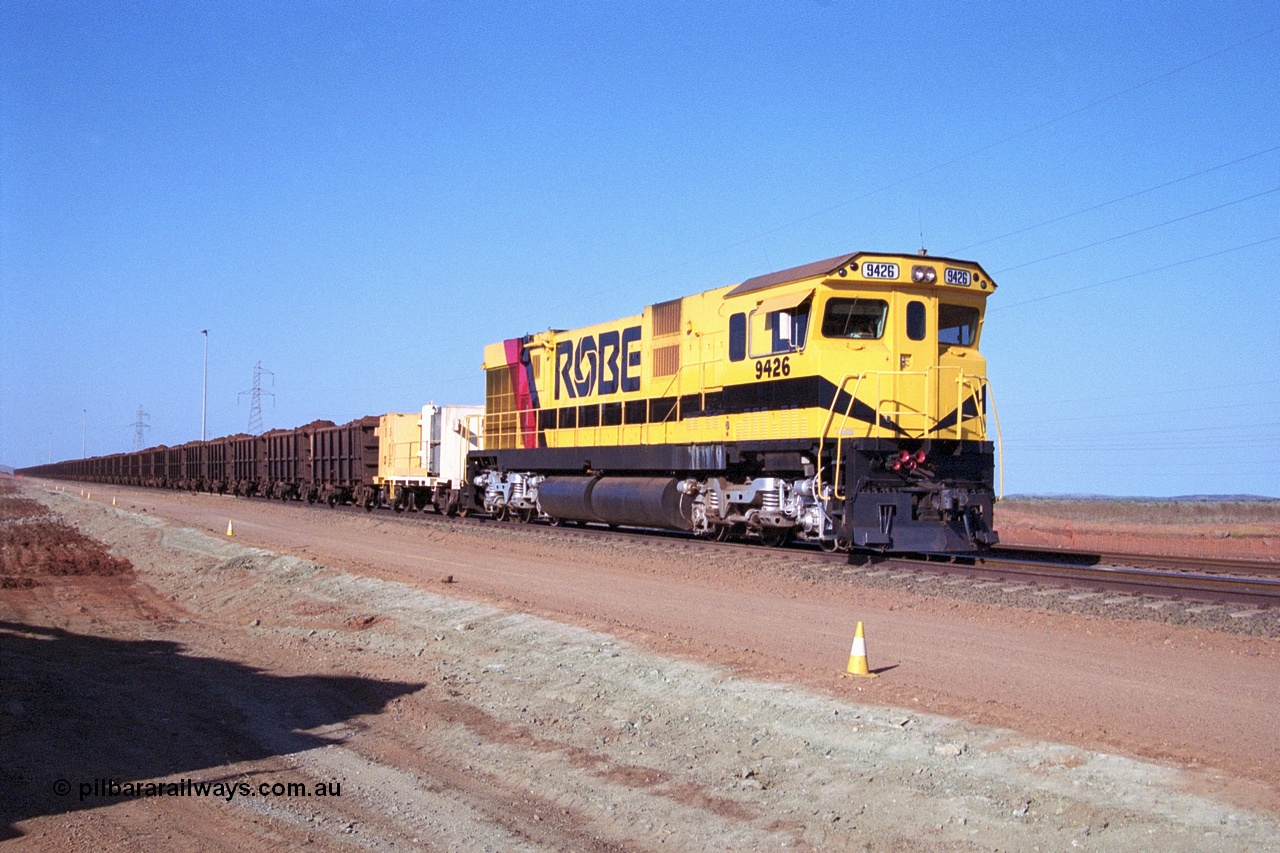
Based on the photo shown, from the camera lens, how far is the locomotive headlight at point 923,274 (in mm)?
14562

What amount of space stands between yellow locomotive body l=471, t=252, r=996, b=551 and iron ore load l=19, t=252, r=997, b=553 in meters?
0.03

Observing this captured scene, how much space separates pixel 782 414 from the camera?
15.2 m

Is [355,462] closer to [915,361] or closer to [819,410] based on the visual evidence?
[819,410]

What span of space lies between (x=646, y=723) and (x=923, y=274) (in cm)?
950

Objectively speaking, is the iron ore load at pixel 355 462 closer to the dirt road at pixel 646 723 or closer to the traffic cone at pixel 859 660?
the dirt road at pixel 646 723

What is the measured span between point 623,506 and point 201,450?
46.5 m

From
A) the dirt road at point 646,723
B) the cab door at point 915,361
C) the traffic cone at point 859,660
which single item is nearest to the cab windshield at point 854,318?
the cab door at point 915,361

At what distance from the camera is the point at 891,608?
11.1 m

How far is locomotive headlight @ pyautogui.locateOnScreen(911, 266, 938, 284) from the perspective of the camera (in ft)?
47.8

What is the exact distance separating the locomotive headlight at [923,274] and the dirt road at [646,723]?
183 inches
